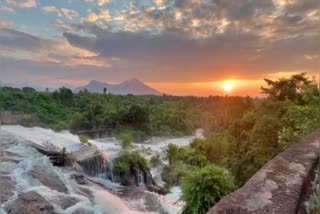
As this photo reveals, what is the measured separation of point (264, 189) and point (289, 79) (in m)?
5.22

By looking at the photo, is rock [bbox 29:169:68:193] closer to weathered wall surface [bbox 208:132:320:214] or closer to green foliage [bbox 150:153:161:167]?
green foliage [bbox 150:153:161:167]

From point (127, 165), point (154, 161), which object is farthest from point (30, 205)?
point (154, 161)

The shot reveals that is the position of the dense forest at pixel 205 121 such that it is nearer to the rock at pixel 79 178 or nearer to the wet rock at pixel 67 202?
the wet rock at pixel 67 202

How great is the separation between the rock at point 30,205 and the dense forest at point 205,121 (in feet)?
5.81

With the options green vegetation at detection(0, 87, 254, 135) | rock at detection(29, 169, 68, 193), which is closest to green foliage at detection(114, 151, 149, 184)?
rock at detection(29, 169, 68, 193)

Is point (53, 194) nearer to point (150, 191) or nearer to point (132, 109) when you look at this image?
point (150, 191)

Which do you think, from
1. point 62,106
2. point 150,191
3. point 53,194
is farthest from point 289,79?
point 62,106

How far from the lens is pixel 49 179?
17.7ft

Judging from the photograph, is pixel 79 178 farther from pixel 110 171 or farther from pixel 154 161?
pixel 154 161

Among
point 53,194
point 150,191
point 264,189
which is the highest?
point 264,189

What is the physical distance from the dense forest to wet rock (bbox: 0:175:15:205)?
1.49 metres

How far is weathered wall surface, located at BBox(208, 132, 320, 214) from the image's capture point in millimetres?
1693

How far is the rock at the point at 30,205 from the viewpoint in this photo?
14.0 feet

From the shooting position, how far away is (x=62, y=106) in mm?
11398
